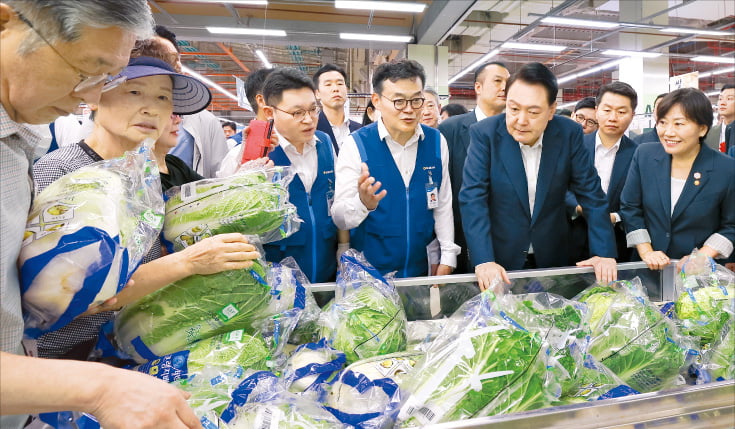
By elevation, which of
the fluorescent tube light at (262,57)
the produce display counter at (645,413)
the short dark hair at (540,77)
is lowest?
the produce display counter at (645,413)

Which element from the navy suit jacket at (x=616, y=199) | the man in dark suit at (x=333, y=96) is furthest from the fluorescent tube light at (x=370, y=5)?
the navy suit jacket at (x=616, y=199)

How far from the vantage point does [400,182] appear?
2391mm

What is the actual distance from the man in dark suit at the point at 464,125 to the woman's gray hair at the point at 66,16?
7.26ft

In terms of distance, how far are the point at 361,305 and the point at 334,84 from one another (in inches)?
116

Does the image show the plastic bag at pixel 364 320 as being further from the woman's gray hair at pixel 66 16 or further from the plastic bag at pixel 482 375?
the woman's gray hair at pixel 66 16

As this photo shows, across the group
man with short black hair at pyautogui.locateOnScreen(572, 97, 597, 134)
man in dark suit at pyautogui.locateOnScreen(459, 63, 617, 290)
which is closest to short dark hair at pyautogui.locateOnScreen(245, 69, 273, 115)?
man in dark suit at pyautogui.locateOnScreen(459, 63, 617, 290)

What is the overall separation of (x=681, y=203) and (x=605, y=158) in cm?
109

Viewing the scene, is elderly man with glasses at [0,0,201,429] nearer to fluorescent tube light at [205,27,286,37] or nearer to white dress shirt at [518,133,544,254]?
white dress shirt at [518,133,544,254]

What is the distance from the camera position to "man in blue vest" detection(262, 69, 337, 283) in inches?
88.4

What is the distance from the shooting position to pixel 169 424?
74 cm

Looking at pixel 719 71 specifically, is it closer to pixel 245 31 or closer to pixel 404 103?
pixel 245 31

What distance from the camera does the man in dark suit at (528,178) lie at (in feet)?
7.07

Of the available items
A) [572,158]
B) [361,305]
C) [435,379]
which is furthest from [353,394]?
[572,158]

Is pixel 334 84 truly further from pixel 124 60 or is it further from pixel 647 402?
pixel 647 402
